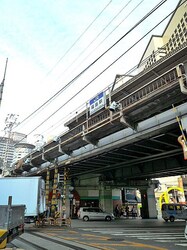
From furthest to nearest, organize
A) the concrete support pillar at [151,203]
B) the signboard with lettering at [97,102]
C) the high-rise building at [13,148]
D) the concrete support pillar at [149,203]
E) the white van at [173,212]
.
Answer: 1. the concrete support pillar at [149,203]
2. the concrete support pillar at [151,203]
3. the high-rise building at [13,148]
4. the white van at [173,212]
5. the signboard with lettering at [97,102]

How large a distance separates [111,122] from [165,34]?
53.5m

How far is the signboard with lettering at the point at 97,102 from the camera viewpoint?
17297 mm

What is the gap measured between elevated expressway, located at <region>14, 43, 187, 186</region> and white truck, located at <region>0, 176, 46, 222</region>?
5.20 metres

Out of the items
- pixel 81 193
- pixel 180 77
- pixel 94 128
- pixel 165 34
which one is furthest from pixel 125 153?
pixel 165 34

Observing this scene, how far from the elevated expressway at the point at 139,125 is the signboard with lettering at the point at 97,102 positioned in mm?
360

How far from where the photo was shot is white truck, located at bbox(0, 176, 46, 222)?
16891 mm

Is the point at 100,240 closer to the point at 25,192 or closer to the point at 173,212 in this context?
the point at 25,192

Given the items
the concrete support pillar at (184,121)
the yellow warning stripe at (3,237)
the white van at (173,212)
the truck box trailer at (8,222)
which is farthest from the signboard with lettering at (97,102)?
the white van at (173,212)

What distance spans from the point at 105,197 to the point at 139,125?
2344cm

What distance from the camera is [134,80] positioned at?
16.1 m

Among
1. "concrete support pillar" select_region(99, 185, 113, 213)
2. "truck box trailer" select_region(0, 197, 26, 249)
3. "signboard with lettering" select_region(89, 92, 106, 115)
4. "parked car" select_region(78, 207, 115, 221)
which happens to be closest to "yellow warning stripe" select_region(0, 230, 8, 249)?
"truck box trailer" select_region(0, 197, 26, 249)

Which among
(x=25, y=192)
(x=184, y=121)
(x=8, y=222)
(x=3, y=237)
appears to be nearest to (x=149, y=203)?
(x=25, y=192)

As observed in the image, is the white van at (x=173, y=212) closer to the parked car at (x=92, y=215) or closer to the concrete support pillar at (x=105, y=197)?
the parked car at (x=92, y=215)

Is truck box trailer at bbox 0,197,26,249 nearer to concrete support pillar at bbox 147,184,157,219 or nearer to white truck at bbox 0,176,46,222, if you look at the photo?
white truck at bbox 0,176,46,222
